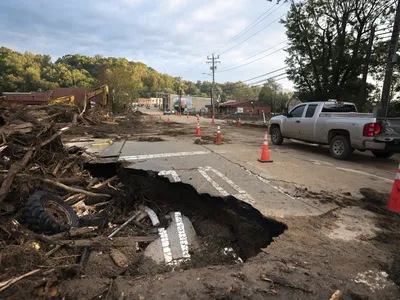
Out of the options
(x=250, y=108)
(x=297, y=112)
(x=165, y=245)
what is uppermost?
(x=250, y=108)

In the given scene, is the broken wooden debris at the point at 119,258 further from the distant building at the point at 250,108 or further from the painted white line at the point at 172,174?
the distant building at the point at 250,108

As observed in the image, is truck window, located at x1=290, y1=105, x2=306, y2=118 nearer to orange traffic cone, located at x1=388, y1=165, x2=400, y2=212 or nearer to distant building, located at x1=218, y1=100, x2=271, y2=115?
orange traffic cone, located at x1=388, y1=165, x2=400, y2=212

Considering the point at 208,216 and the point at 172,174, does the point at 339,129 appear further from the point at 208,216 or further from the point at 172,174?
the point at 208,216

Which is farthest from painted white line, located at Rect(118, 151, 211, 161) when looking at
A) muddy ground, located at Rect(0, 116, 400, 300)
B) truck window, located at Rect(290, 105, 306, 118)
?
muddy ground, located at Rect(0, 116, 400, 300)

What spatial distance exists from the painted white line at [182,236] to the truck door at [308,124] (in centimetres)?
640

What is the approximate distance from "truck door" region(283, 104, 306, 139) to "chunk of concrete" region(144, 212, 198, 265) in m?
6.79

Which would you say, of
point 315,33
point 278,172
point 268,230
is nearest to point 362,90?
point 315,33

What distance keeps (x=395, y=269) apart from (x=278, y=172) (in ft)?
12.8

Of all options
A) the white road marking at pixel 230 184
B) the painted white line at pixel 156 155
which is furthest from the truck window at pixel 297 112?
the white road marking at pixel 230 184

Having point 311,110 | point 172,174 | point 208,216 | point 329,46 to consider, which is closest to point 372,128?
point 311,110

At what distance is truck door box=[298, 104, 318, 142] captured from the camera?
9109 millimetres

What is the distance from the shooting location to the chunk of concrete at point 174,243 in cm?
370

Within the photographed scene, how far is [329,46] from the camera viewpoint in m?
21.1

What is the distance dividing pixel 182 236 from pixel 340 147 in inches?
253
